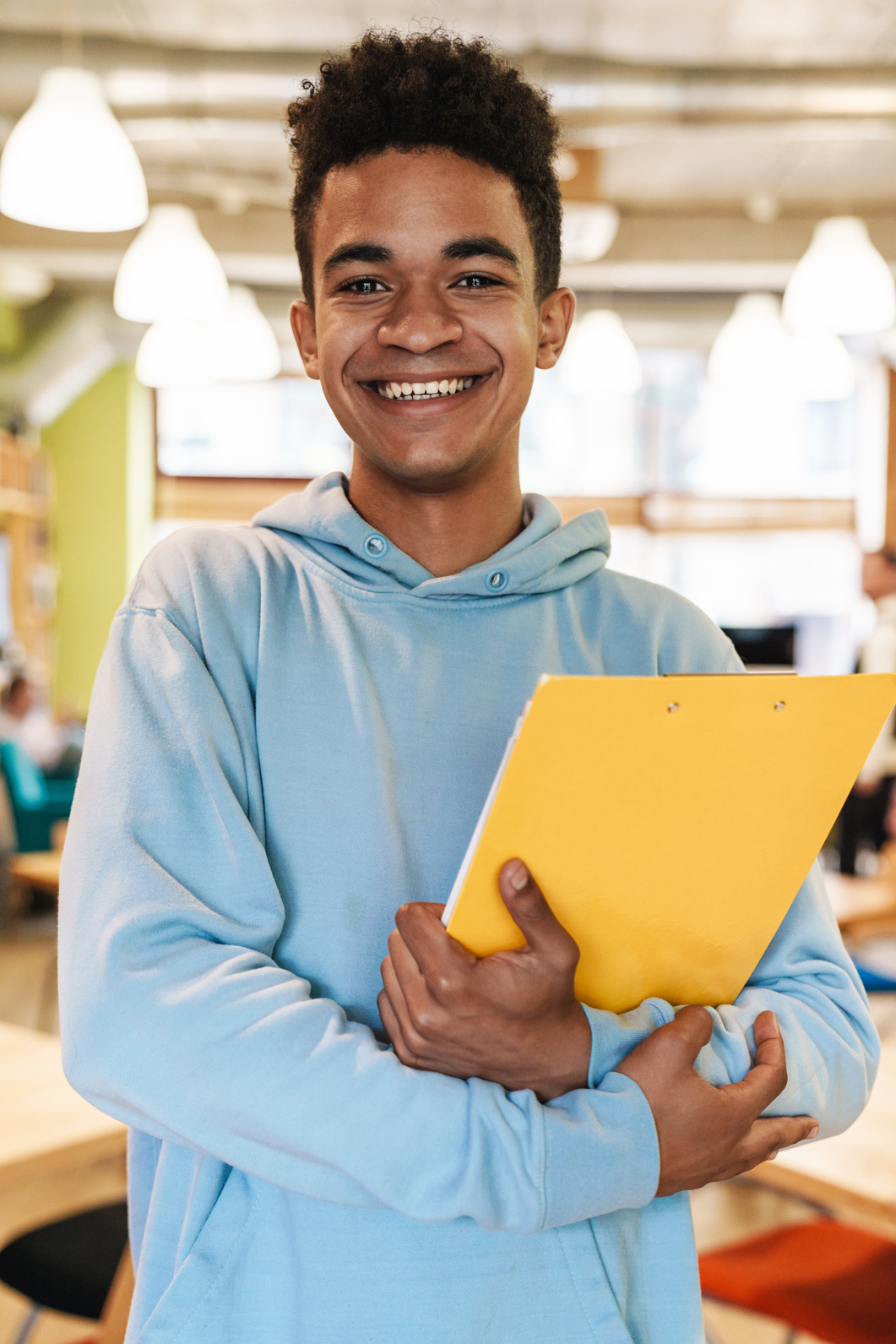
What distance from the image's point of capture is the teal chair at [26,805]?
7.20m

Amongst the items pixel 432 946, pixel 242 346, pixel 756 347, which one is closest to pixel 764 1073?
pixel 432 946

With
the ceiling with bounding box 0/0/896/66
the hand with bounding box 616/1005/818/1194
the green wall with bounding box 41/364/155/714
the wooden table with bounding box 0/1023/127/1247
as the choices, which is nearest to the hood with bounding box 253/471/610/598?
the hand with bounding box 616/1005/818/1194

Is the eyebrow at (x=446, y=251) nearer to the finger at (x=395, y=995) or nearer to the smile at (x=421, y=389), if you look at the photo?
the smile at (x=421, y=389)

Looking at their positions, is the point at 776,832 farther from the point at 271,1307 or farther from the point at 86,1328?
the point at 86,1328

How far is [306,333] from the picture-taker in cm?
125

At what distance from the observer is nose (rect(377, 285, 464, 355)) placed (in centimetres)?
107

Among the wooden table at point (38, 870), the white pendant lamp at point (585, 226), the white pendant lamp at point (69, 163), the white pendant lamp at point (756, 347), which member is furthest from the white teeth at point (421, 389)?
the white pendant lamp at point (756, 347)

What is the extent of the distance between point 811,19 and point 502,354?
198 inches

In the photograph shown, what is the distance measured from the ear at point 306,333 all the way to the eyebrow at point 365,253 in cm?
13

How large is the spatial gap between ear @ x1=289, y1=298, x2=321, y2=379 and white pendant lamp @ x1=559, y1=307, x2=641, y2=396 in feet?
15.3

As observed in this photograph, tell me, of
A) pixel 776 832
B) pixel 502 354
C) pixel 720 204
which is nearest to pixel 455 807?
pixel 776 832

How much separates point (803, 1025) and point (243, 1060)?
499 millimetres

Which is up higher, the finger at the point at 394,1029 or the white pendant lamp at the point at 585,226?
the white pendant lamp at the point at 585,226

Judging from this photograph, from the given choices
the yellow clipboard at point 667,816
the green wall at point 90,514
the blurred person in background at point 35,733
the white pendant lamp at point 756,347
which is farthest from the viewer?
the green wall at point 90,514
